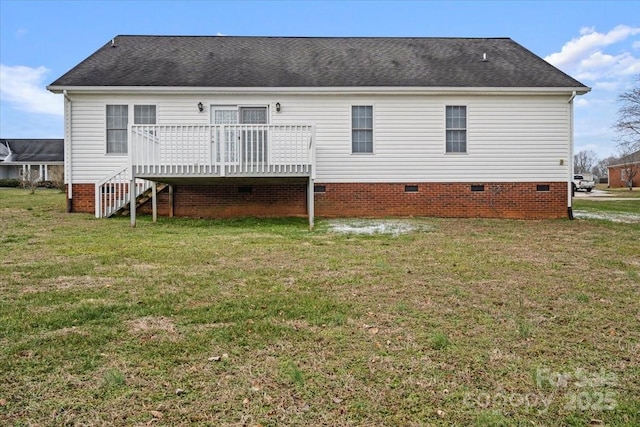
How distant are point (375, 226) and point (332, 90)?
4.22 meters

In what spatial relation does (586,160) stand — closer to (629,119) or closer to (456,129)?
(629,119)

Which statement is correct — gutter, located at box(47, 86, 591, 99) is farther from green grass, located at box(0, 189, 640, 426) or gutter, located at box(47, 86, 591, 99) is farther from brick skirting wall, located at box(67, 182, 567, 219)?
green grass, located at box(0, 189, 640, 426)

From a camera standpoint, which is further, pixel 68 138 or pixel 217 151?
pixel 68 138

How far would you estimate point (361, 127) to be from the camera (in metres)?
13.0

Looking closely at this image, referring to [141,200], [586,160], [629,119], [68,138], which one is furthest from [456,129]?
[586,160]

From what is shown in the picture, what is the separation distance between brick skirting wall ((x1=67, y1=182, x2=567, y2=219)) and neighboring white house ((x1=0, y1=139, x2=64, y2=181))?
34.4 metres

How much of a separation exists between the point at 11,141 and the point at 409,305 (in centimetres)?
5249

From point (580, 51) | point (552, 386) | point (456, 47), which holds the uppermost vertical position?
point (580, 51)

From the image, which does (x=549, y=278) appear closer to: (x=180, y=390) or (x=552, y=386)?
(x=552, y=386)

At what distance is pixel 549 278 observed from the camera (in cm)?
548

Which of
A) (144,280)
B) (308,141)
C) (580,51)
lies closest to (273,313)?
(144,280)

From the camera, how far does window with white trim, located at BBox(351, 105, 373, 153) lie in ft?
42.4

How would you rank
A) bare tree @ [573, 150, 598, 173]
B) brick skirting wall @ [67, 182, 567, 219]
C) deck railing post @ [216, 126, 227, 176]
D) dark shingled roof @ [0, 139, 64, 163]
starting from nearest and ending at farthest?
deck railing post @ [216, 126, 227, 176], brick skirting wall @ [67, 182, 567, 219], dark shingled roof @ [0, 139, 64, 163], bare tree @ [573, 150, 598, 173]

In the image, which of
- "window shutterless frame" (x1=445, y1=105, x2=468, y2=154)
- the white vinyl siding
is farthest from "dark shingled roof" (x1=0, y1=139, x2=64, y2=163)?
"window shutterless frame" (x1=445, y1=105, x2=468, y2=154)
